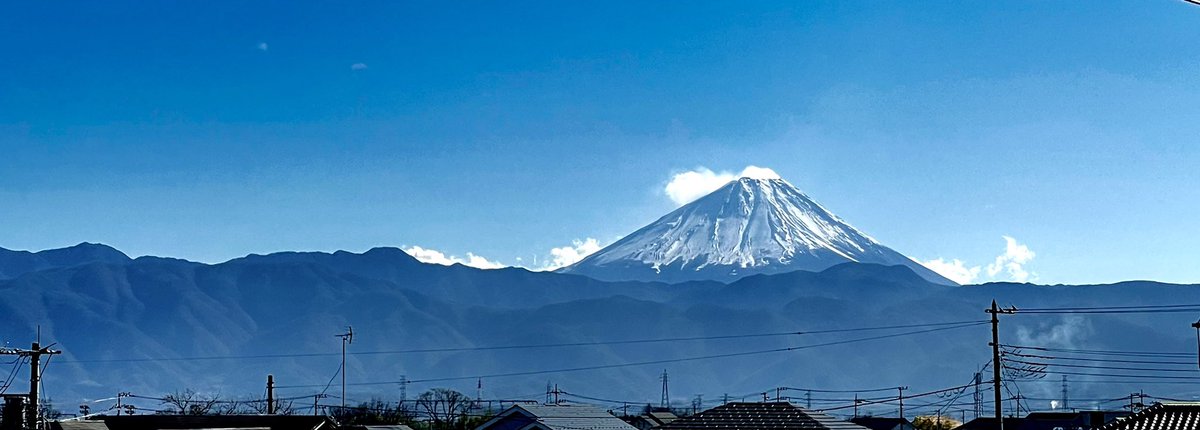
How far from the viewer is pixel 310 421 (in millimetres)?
34875

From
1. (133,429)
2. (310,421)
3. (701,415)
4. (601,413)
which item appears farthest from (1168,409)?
(601,413)

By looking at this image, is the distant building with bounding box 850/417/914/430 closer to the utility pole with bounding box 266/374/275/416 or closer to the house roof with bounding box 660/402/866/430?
the utility pole with bounding box 266/374/275/416

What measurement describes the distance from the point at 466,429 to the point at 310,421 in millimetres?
44457

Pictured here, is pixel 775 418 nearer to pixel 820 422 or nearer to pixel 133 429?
pixel 820 422

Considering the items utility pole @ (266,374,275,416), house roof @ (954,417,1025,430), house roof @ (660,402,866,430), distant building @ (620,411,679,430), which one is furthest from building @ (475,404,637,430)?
distant building @ (620,411,679,430)

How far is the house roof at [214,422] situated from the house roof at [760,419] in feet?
31.7

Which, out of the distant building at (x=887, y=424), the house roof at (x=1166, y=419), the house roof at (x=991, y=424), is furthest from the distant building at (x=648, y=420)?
the house roof at (x=1166, y=419)

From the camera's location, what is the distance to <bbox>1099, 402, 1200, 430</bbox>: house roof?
27.6 metres

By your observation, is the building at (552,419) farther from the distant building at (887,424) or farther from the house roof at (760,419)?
the distant building at (887,424)

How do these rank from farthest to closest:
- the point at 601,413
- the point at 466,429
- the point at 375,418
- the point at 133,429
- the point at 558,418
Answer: the point at 375,418 < the point at 466,429 < the point at 601,413 < the point at 558,418 < the point at 133,429

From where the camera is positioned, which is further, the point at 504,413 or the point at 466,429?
the point at 466,429

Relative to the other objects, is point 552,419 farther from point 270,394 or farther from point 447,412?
point 447,412

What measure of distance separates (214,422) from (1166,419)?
21719 mm

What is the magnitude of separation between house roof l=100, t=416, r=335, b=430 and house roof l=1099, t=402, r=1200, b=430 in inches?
718
